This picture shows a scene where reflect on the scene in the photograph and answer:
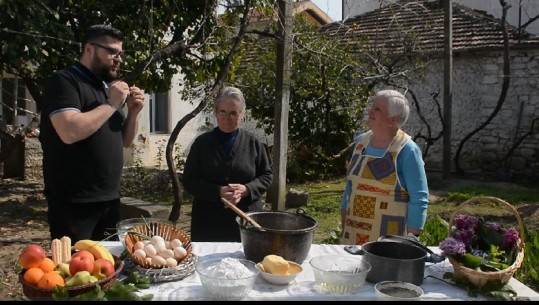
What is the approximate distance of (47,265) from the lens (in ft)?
5.82

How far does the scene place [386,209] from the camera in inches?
108

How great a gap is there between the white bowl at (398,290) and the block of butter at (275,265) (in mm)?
333

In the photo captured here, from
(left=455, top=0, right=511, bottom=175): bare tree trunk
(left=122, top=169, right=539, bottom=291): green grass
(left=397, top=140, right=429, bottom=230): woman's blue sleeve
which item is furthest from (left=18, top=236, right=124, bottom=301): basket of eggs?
(left=455, top=0, right=511, bottom=175): bare tree trunk

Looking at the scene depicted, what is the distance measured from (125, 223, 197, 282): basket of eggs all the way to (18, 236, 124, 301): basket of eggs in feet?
0.28

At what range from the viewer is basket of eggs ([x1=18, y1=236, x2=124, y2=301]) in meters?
1.69

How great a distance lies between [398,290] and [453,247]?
12.6 inches

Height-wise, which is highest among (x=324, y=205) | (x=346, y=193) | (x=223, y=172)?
(x=223, y=172)

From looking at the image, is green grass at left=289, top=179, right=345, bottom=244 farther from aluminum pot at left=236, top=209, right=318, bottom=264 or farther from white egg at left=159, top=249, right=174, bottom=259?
white egg at left=159, top=249, right=174, bottom=259

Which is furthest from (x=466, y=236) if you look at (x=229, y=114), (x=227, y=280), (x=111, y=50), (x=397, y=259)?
(x=111, y=50)

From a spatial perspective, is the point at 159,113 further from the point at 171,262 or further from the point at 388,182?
the point at 171,262

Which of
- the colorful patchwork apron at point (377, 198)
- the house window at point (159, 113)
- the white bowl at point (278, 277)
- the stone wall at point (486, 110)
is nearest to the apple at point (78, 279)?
the white bowl at point (278, 277)

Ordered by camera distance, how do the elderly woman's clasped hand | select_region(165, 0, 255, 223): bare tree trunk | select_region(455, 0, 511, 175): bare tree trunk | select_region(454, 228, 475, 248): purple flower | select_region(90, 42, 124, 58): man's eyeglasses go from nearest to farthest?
select_region(454, 228, 475, 248): purple flower → select_region(90, 42, 124, 58): man's eyeglasses → the elderly woman's clasped hand → select_region(165, 0, 255, 223): bare tree trunk → select_region(455, 0, 511, 175): bare tree trunk

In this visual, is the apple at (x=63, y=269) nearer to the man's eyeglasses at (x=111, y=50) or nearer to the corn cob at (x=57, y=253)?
the corn cob at (x=57, y=253)

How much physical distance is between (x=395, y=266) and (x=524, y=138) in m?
9.10
